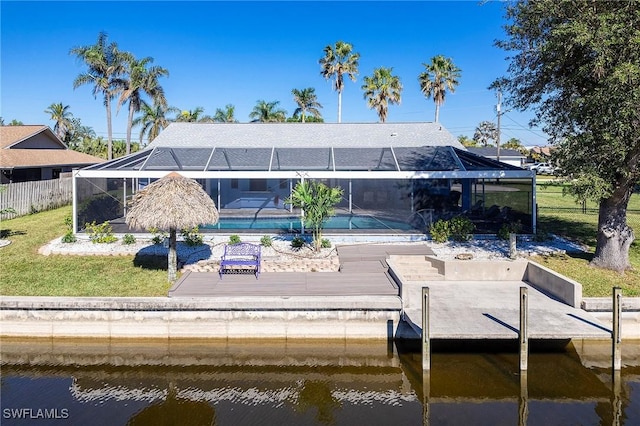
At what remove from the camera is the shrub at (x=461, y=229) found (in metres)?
15.2

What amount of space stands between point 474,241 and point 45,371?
483 inches

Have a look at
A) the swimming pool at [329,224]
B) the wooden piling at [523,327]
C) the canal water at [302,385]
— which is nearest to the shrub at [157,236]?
the swimming pool at [329,224]

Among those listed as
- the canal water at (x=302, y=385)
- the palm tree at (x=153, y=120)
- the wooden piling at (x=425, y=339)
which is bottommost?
the canal water at (x=302, y=385)

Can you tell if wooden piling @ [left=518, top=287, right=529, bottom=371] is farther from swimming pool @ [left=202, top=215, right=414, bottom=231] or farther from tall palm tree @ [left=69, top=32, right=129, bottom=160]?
tall palm tree @ [left=69, top=32, right=129, bottom=160]

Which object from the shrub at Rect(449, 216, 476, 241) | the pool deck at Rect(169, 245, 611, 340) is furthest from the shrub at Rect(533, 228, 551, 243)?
the pool deck at Rect(169, 245, 611, 340)

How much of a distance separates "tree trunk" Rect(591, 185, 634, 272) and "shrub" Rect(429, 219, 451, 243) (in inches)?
169

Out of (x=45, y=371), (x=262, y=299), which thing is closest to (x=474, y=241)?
(x=262, y=299)

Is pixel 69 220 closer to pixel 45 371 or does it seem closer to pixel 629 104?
pixel 45 371

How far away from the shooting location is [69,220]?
53.0 ft

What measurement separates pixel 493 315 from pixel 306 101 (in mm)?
38875

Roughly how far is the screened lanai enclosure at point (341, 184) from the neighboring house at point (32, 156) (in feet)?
26.9

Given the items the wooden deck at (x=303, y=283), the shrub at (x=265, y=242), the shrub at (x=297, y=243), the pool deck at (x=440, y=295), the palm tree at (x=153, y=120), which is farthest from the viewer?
the palm tree at (x=153, y=120)

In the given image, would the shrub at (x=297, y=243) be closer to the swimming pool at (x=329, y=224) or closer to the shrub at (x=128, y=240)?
the swimming pool at (x=329, y=224)

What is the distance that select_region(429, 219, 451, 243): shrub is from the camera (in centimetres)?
1502
